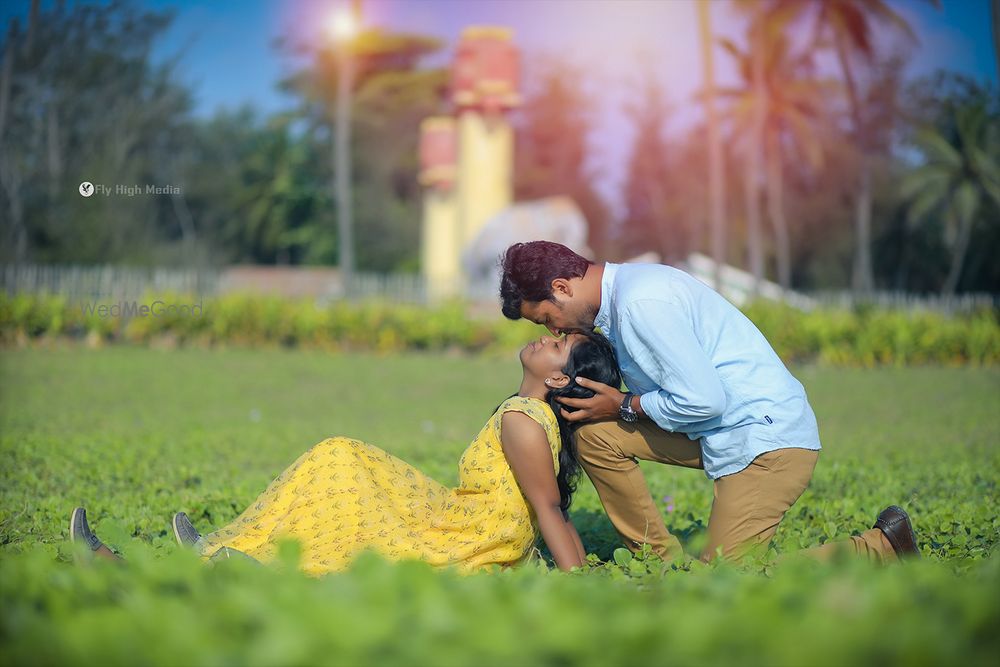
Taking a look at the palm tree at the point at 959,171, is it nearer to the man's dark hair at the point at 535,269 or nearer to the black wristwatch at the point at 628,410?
the black wristwatch at the point at 628,410

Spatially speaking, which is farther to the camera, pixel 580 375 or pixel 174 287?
pixel 174 287

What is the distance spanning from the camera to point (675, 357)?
3309mm

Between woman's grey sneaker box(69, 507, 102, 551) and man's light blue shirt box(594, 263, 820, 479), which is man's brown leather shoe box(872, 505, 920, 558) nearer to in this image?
man's light blue shirt box(594, 263, 820, 479)

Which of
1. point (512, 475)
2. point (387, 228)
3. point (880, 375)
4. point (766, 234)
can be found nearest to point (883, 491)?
point (512, 475)

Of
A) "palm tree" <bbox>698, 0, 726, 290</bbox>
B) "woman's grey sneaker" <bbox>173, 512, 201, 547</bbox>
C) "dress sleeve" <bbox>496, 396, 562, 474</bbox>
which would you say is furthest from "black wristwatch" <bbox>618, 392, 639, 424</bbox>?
"palm tree" <bbox>698, 0, 726, 290</bbox>

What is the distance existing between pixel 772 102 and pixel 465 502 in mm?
30944

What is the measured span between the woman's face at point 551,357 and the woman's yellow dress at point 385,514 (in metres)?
0.12

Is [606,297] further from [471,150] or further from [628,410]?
[471,150]

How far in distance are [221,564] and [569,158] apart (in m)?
40.0

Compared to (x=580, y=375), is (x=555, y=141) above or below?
above

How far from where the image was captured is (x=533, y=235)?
2238 cm

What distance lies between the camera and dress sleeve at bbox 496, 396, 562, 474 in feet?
11.4

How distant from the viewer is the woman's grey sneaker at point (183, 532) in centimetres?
359

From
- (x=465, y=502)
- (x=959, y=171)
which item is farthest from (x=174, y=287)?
(x=959, y=171)
